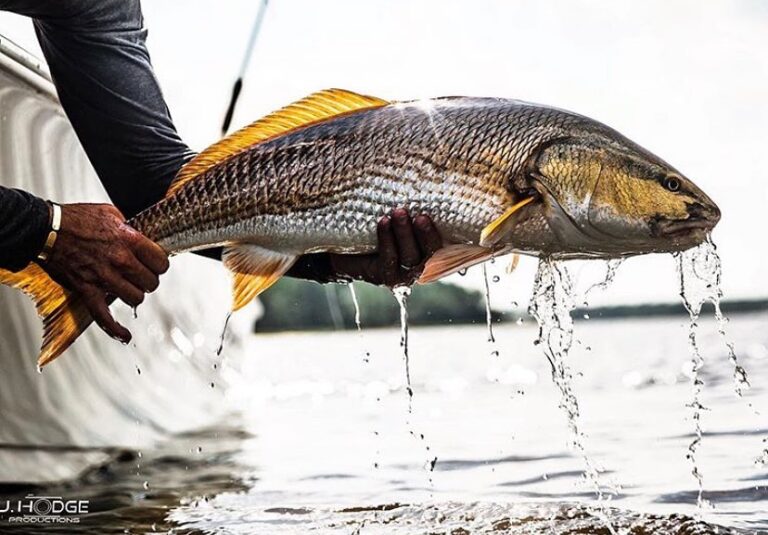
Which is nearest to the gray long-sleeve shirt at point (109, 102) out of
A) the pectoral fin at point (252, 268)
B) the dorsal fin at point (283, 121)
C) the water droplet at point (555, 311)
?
the dorsal fin at point (283, 121)

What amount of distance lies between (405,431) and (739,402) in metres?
3.05

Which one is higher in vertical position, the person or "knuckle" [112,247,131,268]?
the person

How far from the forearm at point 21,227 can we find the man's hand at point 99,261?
0.18ft

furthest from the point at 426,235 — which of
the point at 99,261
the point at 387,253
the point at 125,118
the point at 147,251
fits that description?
the point at 125,118

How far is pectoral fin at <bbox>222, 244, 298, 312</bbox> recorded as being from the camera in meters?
3.42

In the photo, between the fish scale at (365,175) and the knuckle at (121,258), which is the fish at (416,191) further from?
the knuckle at (121,258)

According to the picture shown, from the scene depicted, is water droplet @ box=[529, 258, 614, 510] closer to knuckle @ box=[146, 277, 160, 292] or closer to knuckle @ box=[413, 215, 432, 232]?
knuckle @ box=[413, 215, 432, 232]

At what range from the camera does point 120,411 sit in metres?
6.88

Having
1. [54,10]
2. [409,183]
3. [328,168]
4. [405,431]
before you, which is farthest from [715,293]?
[405,431]

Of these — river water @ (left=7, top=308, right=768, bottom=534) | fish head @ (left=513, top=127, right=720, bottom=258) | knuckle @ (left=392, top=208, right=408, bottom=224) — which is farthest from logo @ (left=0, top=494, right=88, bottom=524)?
fish head @ (left=513, top=127, right=720, bottom=258)

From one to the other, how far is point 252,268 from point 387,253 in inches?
17.4

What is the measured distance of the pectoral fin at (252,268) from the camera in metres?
3.42

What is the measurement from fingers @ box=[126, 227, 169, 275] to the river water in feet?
3.64

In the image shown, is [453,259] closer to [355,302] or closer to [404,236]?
[404,236]
